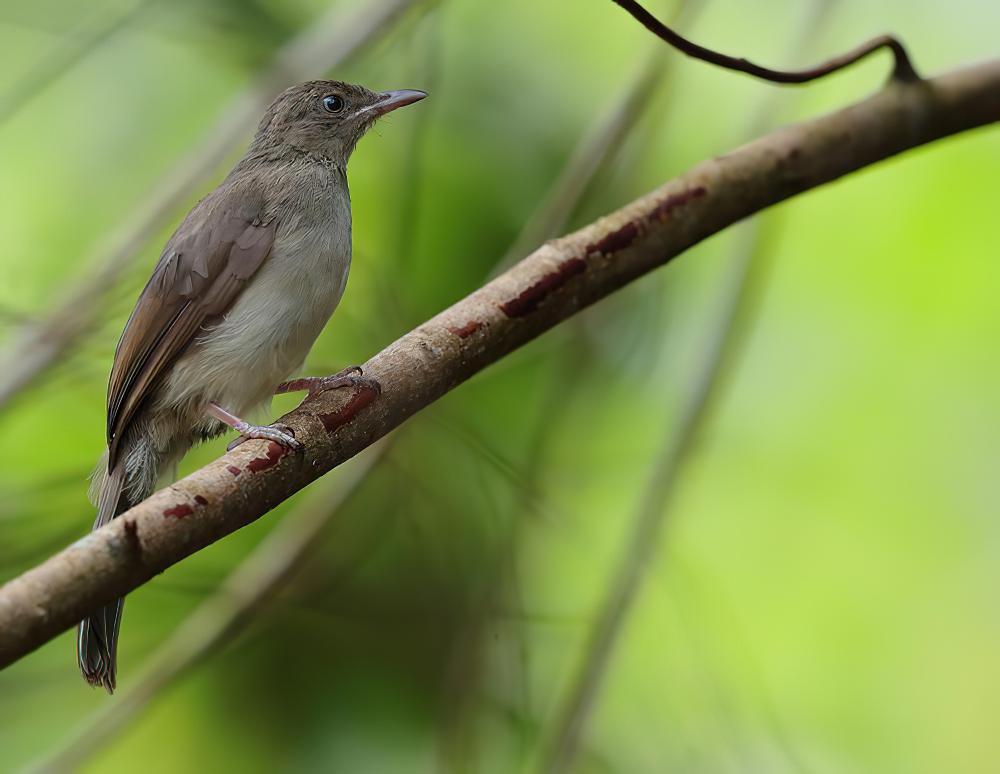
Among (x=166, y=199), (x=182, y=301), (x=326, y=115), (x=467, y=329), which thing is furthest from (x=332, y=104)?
(x=467, y=329)

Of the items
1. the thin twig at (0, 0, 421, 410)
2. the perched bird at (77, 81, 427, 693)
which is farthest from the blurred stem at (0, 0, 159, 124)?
the perched bird at (77, 81, 427, 693)

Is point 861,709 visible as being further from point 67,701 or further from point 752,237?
point 67,701

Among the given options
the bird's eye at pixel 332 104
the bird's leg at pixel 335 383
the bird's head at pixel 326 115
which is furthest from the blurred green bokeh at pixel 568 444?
the bird's leg at pixel 335 383

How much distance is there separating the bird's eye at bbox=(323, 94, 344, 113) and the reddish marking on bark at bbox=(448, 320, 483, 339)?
1443mm

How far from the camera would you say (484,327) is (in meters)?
2.63

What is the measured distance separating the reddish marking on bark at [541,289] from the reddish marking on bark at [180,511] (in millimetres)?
912

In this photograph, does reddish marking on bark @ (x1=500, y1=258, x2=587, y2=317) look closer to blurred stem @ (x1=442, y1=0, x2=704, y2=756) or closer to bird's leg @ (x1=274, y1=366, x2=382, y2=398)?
bird's leg @ (x1=274, y1=366, x2=382, y2=398)

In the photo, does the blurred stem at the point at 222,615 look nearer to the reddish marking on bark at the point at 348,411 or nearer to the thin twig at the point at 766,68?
the reddish marking on bark at the point at 348,411

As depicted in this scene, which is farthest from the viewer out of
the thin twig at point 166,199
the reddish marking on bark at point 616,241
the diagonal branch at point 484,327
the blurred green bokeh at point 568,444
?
the blurred green bokeh at point 568,444

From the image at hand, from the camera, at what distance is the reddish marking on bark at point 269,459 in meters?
2.22

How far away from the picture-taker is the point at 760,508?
16.5 ft

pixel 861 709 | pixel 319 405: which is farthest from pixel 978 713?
pixel 319 405

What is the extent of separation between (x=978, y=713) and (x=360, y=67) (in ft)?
11.6

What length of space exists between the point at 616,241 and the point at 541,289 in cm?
24
